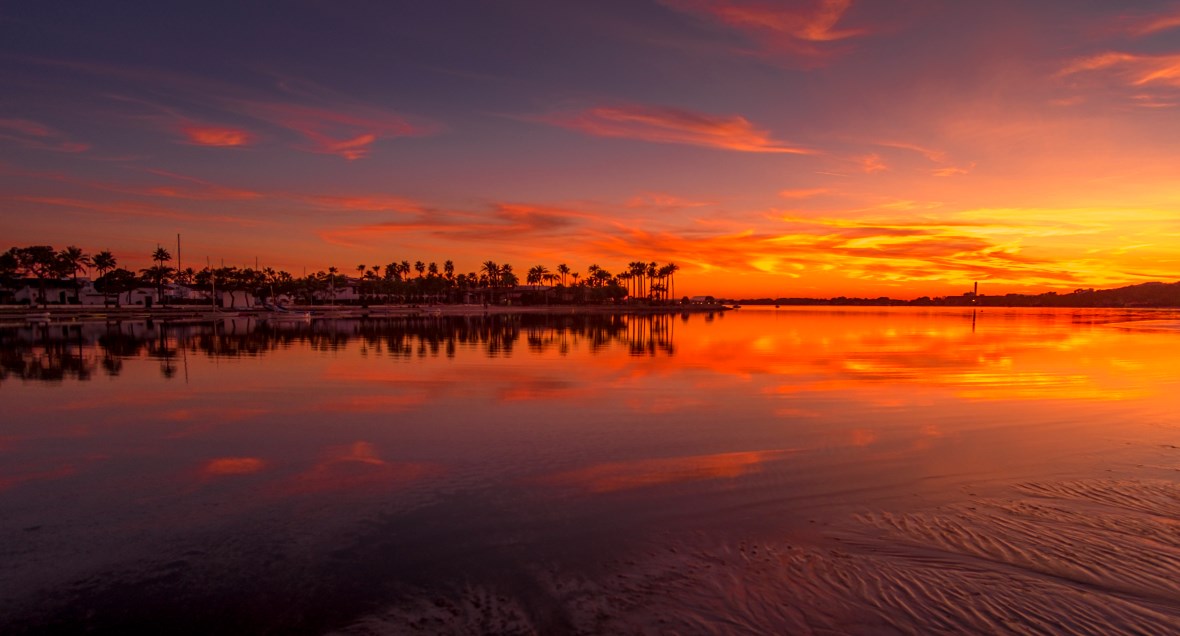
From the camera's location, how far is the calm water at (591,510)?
21.2 ft

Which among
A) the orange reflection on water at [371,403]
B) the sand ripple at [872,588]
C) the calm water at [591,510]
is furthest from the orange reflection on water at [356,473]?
the orange reflection on water at [371,403]

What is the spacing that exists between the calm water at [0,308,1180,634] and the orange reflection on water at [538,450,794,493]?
7 centimetres

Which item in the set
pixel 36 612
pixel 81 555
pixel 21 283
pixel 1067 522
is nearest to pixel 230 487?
pixel 81 555

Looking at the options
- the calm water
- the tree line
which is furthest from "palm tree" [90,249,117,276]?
the calm water

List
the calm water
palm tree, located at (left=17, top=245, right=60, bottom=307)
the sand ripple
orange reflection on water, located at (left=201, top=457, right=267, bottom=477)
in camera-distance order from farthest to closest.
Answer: palm tree, located at (left=17, top=245, right=60, bottom=307) < orange reflection on water, located at (left=201, top=457, right=267, bottom=477) < the calm water < the sand ripple

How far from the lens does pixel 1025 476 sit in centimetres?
1084

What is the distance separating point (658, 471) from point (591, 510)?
248cm

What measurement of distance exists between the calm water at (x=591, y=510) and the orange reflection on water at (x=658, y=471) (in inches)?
2.9

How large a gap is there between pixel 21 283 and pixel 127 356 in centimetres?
13003

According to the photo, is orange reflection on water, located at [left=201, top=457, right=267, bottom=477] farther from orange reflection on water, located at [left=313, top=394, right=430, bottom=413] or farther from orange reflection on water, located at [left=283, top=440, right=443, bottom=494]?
orange reflection on water, located at [left=313, top=394, right=430, bottom=413]

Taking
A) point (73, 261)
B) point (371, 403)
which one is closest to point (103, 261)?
point (73, 261)

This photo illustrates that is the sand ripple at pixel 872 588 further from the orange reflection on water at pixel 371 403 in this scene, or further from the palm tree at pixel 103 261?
the palm tree at pixel 103 261

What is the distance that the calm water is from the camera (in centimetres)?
646

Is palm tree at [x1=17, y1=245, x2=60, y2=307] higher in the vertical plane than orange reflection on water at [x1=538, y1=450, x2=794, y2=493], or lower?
higher
